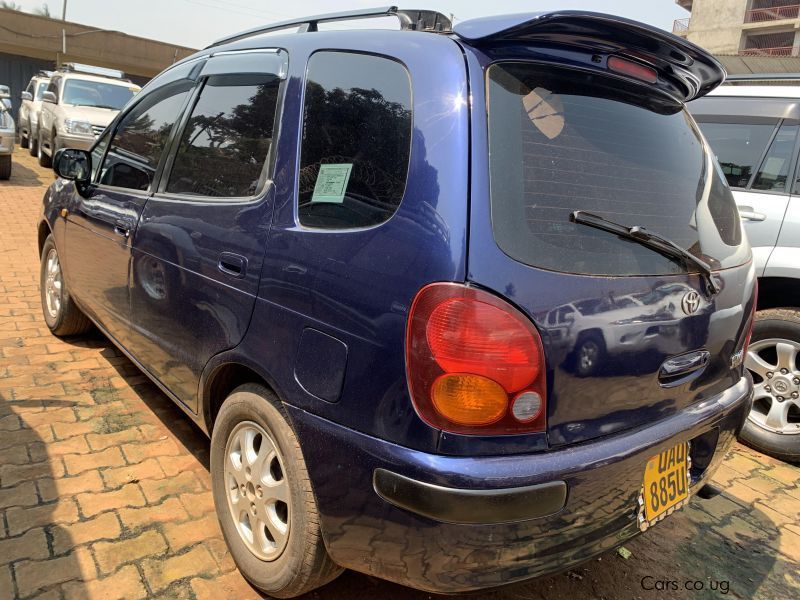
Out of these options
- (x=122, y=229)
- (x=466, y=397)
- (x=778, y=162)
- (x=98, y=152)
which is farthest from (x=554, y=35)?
(x=98, y=152)

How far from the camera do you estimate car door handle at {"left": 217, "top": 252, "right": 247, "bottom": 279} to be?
2098mm

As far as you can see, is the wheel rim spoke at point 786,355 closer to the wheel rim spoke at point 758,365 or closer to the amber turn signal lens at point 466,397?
the wheel rim spoke at point 758,365

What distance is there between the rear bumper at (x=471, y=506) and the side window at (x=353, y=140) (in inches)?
24.6

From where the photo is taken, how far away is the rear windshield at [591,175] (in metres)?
1.66

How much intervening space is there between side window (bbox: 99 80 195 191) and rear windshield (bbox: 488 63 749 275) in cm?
173

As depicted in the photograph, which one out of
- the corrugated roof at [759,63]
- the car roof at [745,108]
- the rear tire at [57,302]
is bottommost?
the rear tire at [57,302]

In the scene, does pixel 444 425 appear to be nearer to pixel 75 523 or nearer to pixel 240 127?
pixel 240 127

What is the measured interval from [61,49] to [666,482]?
27712mm

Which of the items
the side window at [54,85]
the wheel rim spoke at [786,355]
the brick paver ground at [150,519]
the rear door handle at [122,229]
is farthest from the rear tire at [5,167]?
the wheel rim spoke at [786,355]

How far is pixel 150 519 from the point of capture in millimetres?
2498

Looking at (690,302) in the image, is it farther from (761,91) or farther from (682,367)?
(761,91)

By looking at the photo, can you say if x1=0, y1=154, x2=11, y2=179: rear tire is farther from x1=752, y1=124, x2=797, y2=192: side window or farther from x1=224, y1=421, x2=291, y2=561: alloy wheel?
x1=752, y1=124, x2=797, y2=192: side window

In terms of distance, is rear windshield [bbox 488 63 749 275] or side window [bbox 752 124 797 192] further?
side window [bbox 752 124 797 192]

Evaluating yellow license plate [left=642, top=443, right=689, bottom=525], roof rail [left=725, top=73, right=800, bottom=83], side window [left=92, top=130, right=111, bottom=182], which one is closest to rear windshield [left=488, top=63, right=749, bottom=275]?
yellow license plate [left=642, top=443, right=689, bottom=525]
